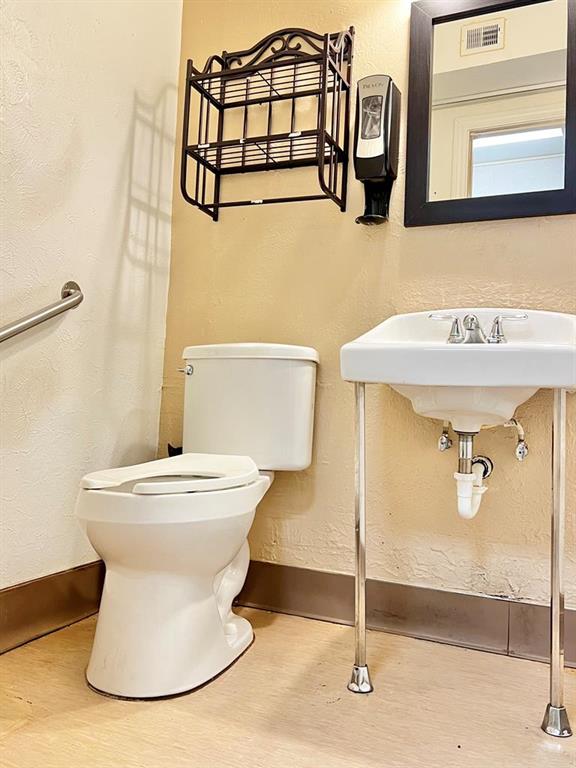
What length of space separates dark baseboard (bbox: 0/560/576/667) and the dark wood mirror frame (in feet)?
3.31

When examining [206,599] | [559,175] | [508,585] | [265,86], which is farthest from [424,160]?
[206,599]

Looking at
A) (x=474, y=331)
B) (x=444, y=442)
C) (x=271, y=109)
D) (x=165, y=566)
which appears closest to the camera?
(x=165, y=566)

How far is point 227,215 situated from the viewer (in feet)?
6.44

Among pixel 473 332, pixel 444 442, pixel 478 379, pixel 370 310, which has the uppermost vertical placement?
pixel 370 310

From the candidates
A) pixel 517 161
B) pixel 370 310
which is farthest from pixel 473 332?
pixel 517 161

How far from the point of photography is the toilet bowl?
1203 mm

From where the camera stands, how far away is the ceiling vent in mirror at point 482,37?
1.67 meters

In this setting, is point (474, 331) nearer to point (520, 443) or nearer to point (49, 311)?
point (520, 443)

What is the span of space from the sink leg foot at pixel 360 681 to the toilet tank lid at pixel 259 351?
30.8 inches

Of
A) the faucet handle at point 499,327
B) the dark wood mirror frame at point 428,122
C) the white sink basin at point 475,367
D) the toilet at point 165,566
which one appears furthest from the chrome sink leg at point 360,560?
the dark wood mirror frame at point 428,122

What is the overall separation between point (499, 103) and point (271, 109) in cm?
68

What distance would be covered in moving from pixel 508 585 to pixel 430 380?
708 mm

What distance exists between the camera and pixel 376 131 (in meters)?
1.65

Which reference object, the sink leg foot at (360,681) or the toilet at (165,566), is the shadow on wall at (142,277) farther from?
the sink leg foot at (360,681)
